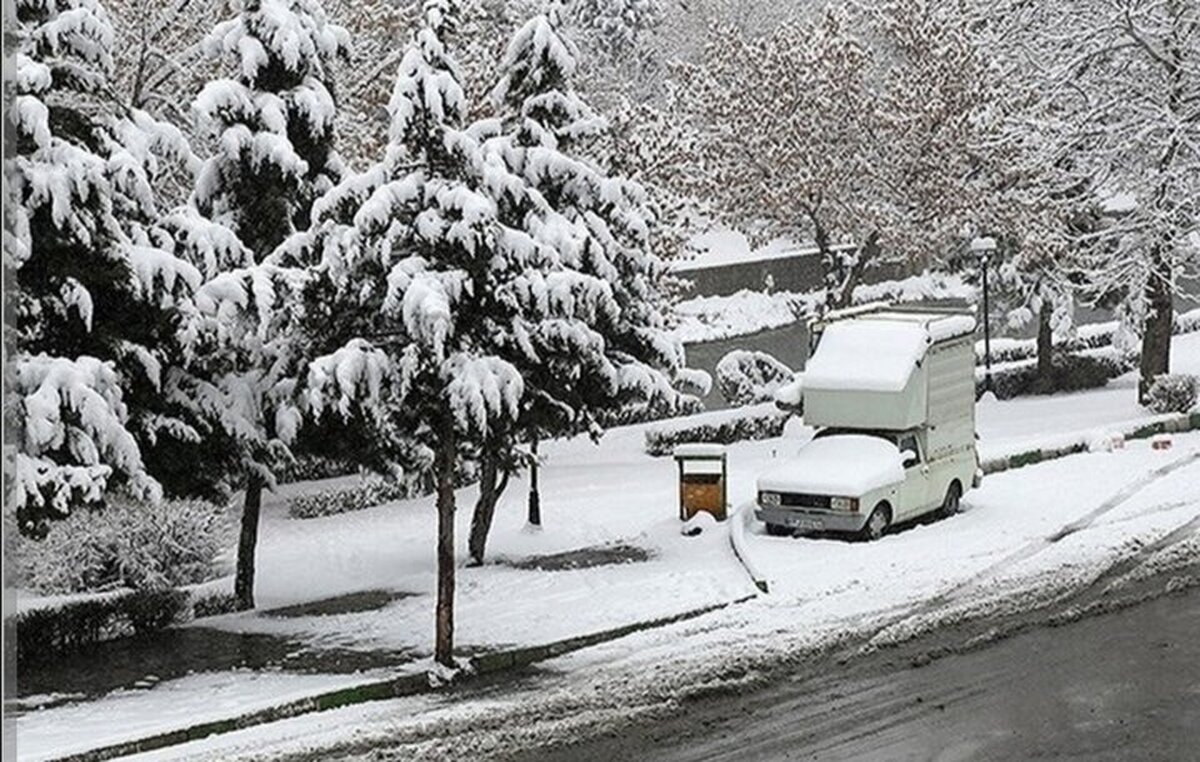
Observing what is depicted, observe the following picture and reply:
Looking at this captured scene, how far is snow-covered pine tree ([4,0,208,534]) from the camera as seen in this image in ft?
51.4

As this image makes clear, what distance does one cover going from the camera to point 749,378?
128 ft

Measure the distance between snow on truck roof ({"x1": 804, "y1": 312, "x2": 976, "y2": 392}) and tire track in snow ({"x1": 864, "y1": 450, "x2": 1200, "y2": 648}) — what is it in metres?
2.91

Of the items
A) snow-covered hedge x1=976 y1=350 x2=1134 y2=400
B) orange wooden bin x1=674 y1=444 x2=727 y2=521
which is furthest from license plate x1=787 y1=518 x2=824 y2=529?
snow-covered hedge x1=976 y1=350 x2=1134 y2=400

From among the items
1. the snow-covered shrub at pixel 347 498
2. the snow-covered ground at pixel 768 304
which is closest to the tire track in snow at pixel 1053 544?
the snow-covered shrub at pixel 347 498

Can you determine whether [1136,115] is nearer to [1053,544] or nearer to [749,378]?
[749,378]

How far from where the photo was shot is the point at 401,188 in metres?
16.4

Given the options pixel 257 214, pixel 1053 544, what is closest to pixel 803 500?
pixel 1053 544

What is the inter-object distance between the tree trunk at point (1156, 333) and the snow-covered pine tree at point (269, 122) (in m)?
19.7

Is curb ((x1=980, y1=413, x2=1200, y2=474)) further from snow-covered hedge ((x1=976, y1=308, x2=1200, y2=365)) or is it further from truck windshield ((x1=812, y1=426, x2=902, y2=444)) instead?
snow-covered hedge ((x1=976, y1=308, x2=1200, y2=365))

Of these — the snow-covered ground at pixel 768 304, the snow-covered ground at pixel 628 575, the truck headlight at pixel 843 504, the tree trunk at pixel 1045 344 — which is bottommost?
the snow-covered ground at pixel 628 575

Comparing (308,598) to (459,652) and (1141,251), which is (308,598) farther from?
(1141,251)

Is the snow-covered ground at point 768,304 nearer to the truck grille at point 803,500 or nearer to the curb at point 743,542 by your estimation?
the curb at point 743,542

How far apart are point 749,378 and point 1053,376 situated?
746 cm

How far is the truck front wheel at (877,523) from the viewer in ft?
74.9
